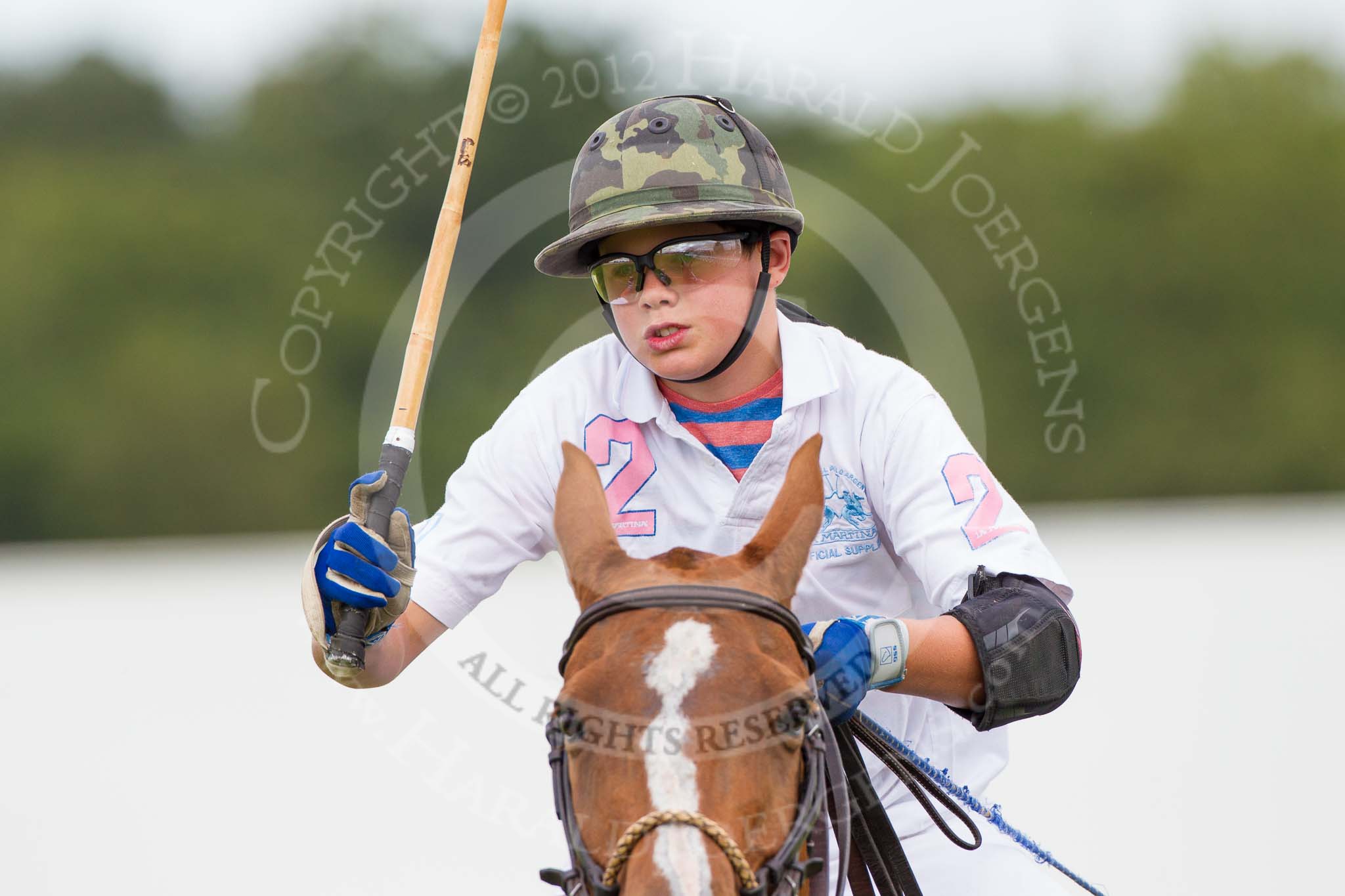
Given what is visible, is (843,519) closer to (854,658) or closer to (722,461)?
(722,461)

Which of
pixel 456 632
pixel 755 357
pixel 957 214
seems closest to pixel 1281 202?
pixel 957 214

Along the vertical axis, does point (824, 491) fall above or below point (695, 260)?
below

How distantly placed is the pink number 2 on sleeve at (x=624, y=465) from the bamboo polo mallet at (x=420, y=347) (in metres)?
0.42

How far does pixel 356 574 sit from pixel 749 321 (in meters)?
0.99

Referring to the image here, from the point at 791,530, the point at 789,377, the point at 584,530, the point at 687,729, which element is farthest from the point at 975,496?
the point at 687,729

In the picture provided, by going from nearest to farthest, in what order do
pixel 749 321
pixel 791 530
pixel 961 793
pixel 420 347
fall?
pixel 791 530 < pixel 961 793 < pixel 420 347 < pixel 749 321

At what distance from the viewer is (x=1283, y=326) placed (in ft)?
64.8

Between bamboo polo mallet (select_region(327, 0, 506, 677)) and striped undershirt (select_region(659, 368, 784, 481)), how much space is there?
60 cm

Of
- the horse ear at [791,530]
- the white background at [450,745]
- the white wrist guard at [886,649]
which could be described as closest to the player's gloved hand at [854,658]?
the white wrist guard at [886,649]

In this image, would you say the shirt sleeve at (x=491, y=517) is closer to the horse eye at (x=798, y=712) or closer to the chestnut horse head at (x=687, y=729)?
the chestnut horse head at (x=687, y=729)

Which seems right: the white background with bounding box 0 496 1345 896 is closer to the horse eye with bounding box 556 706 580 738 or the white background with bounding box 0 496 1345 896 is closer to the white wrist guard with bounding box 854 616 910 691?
the white wrist guard with bounding box 854 616 910 691

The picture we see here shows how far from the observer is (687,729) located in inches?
75.4

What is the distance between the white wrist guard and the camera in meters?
2.34

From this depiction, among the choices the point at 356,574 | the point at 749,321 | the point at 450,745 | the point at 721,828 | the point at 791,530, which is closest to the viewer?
the point at 721,828
